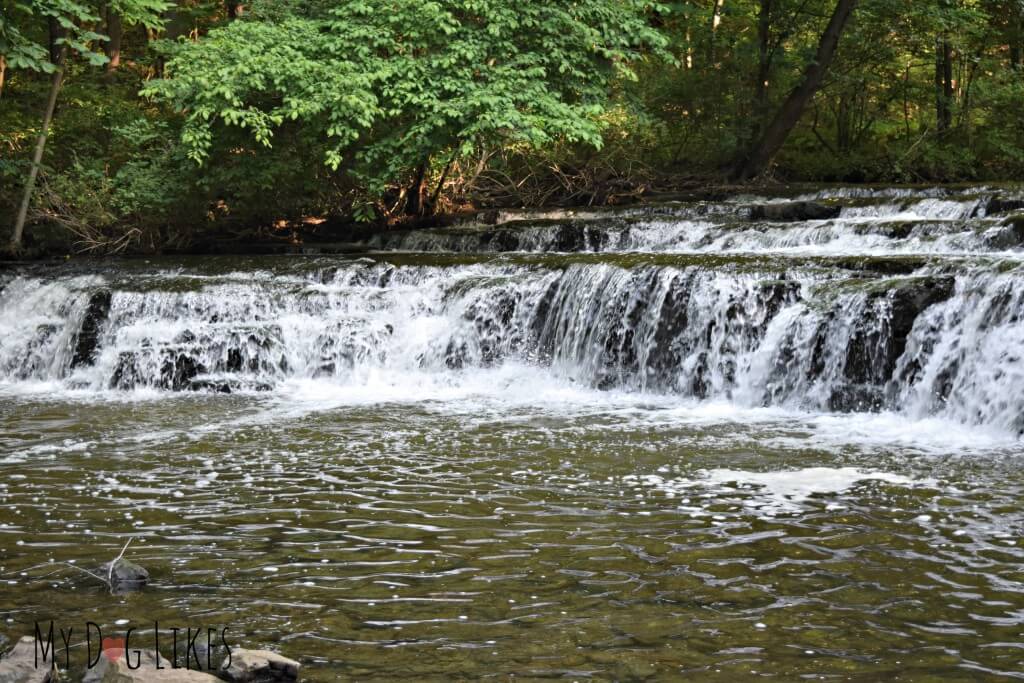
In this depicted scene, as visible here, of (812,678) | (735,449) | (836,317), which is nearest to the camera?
(812,678)

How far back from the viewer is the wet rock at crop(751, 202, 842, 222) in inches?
604

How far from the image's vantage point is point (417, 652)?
4051 millimetres

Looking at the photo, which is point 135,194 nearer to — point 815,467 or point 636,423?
point 636,423

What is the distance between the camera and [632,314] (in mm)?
11500

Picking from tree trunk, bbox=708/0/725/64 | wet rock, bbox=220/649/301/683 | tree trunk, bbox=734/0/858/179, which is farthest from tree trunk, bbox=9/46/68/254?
wet rock, bbox=220/649/301/683

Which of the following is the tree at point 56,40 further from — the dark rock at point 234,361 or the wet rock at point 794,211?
the wet rock at point 794,211

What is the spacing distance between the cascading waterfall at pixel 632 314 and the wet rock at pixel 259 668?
666 cm

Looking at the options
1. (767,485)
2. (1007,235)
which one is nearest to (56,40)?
(767,485)

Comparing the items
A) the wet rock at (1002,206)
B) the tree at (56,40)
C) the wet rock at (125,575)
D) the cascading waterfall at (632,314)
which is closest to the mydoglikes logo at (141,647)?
the wet rock at (125,575)

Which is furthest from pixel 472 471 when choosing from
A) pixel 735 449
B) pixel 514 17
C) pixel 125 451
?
pixel 514 17

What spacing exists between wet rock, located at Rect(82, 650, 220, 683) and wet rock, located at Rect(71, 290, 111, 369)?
9.98 m

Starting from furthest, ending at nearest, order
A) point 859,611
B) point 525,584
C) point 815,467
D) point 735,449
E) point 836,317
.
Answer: point 836,317, point 735,449, point 815,467, point 525,584, point 859,611

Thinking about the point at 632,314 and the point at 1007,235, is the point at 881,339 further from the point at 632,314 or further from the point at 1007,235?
the point at 1007,235

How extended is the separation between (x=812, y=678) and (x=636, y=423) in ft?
17.7
